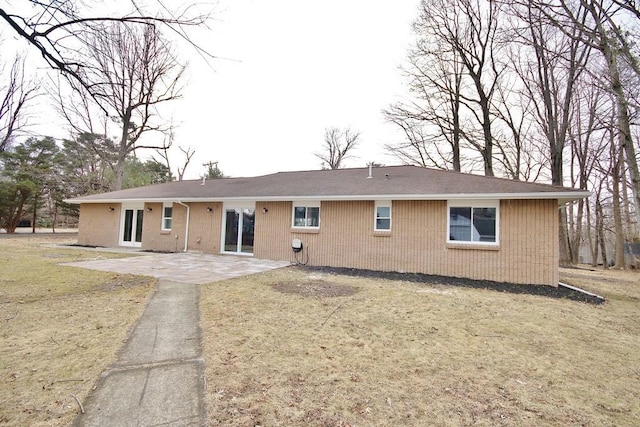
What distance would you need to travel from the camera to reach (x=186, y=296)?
20.2 feet

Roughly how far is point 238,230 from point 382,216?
6.20m

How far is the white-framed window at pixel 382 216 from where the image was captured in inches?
405

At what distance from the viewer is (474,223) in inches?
361

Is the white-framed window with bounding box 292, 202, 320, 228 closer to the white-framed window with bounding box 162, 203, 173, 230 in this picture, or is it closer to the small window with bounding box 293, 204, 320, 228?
the small window with bounding box 293, 204, 320, 228

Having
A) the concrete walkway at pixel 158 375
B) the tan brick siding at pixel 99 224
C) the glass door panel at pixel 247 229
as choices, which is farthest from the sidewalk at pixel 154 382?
the tan brick siding at pixel 99 224

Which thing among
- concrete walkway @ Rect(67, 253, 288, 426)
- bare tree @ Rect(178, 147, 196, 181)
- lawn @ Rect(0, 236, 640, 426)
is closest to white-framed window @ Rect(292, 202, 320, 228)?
lawn @ Rect(0, 236, 640, 426)

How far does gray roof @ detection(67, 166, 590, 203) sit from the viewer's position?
28.2 ft

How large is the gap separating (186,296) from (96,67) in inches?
163

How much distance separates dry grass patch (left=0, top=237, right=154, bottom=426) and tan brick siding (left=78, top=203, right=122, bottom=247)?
875 centimetres

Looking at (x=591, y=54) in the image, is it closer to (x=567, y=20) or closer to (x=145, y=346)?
(x=567, y=20)

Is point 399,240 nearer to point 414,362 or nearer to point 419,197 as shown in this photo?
point 419,197

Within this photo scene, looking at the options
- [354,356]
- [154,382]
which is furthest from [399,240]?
[154,382]

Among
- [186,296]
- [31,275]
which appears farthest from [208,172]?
[186,296]

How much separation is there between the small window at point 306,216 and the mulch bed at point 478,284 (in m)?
1.82
